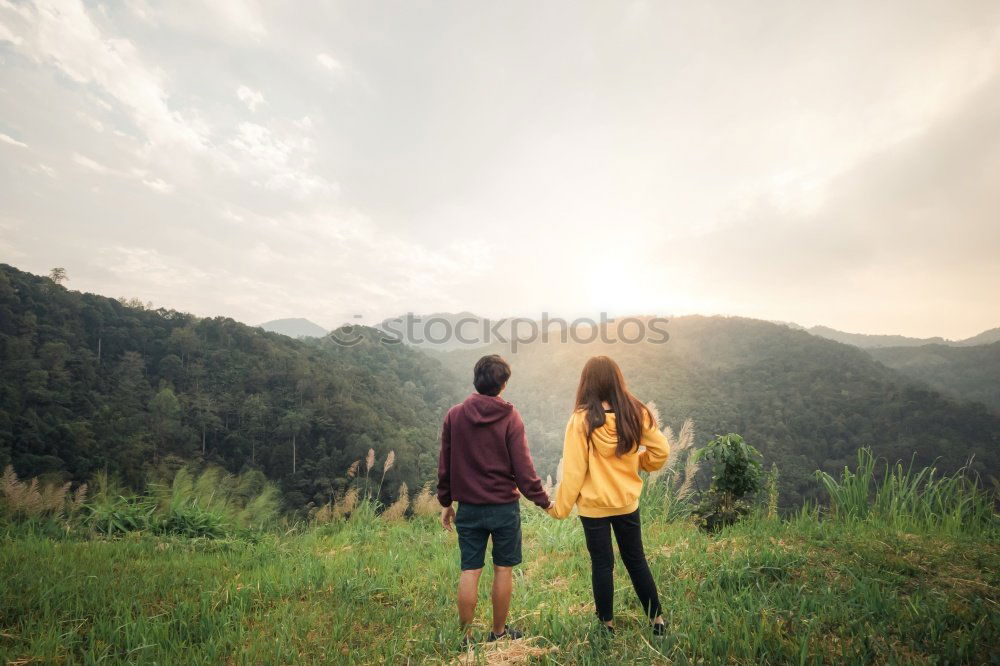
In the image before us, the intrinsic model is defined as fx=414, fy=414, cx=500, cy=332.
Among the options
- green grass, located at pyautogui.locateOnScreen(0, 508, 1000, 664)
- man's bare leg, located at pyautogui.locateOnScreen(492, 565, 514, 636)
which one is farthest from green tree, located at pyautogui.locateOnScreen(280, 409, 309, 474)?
man's bare leg, located at pyautogui.locateOnScreen(492, 565, 514, 636)

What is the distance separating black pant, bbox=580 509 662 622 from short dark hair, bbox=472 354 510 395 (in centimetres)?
103

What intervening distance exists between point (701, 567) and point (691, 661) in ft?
4.88

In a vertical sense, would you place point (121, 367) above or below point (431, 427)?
above

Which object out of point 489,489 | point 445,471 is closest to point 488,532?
point 489,489

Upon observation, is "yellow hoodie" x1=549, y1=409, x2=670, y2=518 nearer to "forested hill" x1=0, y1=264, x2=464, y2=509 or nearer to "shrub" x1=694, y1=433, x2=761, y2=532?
"shrub" x1=694, y1=433, x2=761, y2=532

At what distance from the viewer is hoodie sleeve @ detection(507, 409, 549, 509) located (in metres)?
2.63

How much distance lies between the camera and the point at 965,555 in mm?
3229

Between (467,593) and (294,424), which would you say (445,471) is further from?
(294,424)

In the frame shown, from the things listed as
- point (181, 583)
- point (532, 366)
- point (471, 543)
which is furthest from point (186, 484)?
point (532, 366)

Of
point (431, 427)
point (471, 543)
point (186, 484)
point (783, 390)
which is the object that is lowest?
point (431, 427)

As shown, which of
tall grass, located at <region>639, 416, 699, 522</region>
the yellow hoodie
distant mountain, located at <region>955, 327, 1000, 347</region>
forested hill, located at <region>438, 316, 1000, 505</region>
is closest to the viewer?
the yellow hoodie

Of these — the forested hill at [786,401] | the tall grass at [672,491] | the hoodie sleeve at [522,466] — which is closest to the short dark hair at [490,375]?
the hoodie sleeve at [522,466]

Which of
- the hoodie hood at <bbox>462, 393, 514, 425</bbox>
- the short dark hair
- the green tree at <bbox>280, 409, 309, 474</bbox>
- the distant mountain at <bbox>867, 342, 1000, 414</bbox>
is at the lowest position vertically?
the green tree at <bbox>280, 409, 309, 474</bbox>

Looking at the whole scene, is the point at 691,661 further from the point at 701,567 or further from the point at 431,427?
the point at 431,427
